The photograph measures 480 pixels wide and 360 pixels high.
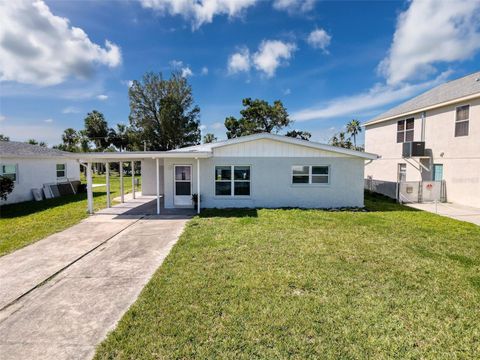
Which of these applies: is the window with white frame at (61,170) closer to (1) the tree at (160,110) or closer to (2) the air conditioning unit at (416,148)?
(1) the tree at (160,110)

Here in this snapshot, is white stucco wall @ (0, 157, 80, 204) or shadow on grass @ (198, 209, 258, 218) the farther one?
white stucco wall @ (0, 157, 80, 204)

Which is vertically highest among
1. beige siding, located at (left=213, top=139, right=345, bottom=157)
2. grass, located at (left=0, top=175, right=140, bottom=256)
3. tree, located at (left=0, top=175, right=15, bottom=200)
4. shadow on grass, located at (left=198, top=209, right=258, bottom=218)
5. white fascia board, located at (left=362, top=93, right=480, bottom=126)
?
white fascia board, located at (left=362, top=93, right=480, bottom=126)

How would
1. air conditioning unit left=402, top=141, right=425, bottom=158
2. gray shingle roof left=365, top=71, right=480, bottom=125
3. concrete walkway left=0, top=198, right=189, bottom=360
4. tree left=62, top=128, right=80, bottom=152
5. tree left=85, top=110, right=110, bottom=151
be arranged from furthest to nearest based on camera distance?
1. tree left=62, top=128, right=80, bottom=152
2. tree left=85, top=110, right=110, bottom=151
3. air conditioning unit left=402, top=141, right=425, bottom=158
4. gray shingle roof left=365, top=71, right=480, bottom=125
5. concrete walkway left=0, top=198, right=189, bottom=360

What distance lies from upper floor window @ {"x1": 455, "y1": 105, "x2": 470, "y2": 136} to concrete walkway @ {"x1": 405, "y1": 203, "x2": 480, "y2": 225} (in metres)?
3.56

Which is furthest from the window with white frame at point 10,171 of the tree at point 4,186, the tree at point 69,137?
the tree at point 69,137

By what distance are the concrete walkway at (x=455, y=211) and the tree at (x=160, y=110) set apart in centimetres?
2967

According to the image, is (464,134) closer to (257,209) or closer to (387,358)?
(257,209)

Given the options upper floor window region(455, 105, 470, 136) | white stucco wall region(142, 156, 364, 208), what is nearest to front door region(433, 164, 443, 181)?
upper floor window region(455, 105, 470, 136)

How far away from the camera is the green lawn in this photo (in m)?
2.83

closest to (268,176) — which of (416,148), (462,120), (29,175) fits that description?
(416,148)

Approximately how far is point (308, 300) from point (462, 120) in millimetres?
13663

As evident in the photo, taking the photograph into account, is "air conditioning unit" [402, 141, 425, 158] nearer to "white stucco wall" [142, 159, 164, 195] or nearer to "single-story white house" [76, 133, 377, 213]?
"single-story white house" [76, 133, 377, 213]

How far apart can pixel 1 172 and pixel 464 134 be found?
77.7 feet

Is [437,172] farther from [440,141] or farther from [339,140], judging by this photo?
[339,140]
